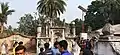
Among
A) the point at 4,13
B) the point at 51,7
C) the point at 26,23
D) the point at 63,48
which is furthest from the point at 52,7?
the point at 63,48

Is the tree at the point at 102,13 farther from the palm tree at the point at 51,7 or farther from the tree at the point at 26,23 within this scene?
the tree at the point at 26,23

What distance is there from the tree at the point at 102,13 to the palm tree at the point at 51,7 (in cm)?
775

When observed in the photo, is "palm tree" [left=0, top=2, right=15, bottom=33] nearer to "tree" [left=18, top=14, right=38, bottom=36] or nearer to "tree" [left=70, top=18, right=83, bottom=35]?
"tree" [left=18, top=14, right=38, bottom=36]

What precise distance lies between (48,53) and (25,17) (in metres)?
69.3

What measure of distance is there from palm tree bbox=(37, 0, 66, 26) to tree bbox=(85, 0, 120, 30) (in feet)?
25.4

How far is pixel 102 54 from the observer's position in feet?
34.4

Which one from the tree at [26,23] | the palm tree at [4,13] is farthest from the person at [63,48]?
the tree at [26,23]

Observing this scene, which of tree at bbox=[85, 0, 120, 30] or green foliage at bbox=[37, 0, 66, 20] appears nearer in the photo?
green foliage at bbox=[37, 0, 66, 20]

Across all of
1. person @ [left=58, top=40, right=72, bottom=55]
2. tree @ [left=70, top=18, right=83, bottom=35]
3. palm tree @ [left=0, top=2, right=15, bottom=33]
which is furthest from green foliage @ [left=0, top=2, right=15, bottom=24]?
person @ [left=58, top=40, right=72, bottom=55]

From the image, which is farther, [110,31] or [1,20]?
[1,20]

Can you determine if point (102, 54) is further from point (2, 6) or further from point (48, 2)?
point (2, 6)

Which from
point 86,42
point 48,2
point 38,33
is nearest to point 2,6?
point 48,2

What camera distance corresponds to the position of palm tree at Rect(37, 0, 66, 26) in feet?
173

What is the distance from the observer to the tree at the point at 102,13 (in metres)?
58.0
